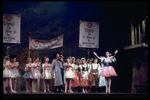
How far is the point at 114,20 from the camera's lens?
12.9m

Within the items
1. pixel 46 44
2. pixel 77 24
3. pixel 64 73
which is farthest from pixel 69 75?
pixel 77 24

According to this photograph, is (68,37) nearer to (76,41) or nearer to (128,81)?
(76,41)

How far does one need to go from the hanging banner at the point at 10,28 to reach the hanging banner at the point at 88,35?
3192 millimetres

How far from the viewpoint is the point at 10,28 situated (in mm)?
10609

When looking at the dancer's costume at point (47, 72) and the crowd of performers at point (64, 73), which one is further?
the dancer's costume at point (47, 72)

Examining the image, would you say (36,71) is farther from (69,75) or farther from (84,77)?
(84,77)

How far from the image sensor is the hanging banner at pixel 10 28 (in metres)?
10.5

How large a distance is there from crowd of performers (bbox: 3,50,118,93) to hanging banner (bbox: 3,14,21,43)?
1108mm

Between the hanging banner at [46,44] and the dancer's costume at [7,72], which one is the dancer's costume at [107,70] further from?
the dancer's costume at [7,72]

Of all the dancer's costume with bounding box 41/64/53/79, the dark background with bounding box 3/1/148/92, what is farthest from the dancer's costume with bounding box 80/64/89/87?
the dark background with bounding box 3/1/148/92

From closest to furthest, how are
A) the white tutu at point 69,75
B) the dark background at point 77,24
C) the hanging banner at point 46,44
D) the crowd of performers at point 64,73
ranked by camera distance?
the crowd of performers at point 64,73 < the white tutu at point 69,75 < the hanging banner at point 46,44 < the dark background at point 77,24
